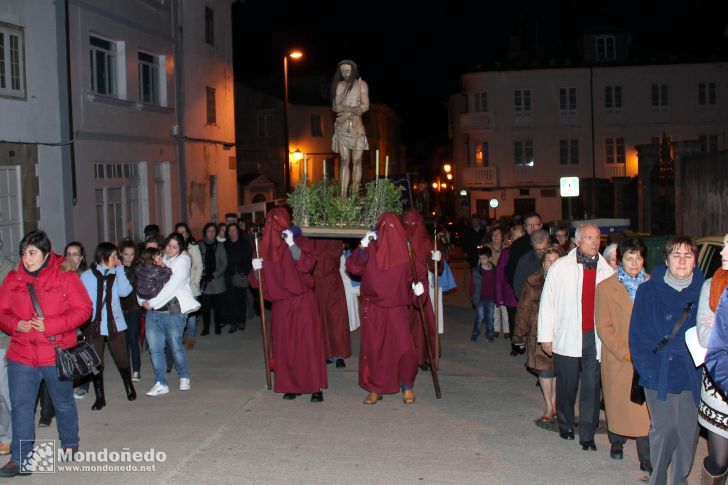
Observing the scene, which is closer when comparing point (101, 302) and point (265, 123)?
point (101, 302)

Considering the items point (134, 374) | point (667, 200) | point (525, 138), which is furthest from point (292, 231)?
point (525, 138)

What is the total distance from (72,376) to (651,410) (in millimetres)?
4663

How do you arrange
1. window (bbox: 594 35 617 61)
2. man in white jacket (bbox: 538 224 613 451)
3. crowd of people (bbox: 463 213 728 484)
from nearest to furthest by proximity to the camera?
crowd of people (bbox: 463 213 728 484) → man in white jacket (bbox: 538 224 613 451) → window (bbox: 594 35 617 61)

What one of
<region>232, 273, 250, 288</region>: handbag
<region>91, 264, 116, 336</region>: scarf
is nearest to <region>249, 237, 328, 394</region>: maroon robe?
<region>91, 264, 116, 336</region>: scarf

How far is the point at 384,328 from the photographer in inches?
387

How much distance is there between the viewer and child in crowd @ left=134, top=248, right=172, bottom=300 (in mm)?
10148

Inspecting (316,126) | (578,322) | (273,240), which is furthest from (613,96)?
(578,322)

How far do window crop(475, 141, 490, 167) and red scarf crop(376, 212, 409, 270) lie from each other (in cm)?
4089

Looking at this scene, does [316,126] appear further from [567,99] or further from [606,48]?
[606,48]

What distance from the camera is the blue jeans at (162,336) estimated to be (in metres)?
10.1

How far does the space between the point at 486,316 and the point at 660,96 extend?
38.4 meters

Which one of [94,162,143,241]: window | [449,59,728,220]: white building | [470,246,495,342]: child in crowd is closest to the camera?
[470,246,495,342]: child in crowd

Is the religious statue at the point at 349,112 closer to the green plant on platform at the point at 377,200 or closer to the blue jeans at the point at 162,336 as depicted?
the green plant on platform at the point at 377,200

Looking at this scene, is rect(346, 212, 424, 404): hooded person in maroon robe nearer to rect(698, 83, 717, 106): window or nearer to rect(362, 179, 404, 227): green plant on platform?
rect(362, 179, 404, 227): green plant on platform
